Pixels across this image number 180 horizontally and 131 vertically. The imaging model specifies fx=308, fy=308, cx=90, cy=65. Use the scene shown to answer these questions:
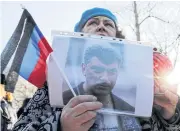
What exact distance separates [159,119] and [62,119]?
1.42 ft

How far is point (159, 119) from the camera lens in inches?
48.0

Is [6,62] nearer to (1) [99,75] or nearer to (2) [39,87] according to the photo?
(2) [39,87]

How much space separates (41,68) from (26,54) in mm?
88

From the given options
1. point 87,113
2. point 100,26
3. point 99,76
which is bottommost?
point 87,113

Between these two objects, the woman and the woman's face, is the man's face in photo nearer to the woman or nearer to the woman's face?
the woman

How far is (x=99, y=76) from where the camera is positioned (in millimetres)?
1063

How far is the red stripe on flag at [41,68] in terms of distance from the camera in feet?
4.15

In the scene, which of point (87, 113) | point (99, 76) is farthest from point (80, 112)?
point (99, 76)

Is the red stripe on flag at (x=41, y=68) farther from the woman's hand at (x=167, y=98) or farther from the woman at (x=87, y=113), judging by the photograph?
the woman's hand at (x=167, y=98)

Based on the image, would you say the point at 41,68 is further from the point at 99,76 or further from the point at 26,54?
the point at 99,76

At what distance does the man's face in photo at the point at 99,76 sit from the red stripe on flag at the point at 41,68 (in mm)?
276

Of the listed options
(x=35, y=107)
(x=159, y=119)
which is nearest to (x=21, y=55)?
(x=35, y=107)

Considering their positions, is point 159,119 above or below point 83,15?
below

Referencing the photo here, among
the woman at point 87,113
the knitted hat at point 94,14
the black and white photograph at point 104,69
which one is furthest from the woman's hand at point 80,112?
the knitted hat at point 94,14
